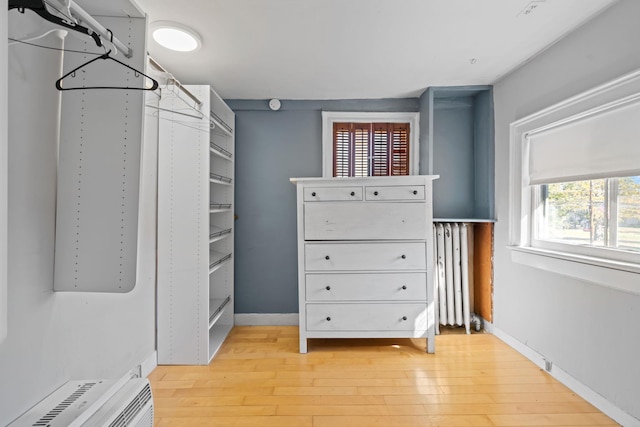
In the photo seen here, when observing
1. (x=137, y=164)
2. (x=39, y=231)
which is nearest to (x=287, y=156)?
(x=137, y=164)

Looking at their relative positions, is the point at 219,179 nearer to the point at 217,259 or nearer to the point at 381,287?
the point at 217,259

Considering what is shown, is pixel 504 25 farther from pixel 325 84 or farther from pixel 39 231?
pixel 39 231

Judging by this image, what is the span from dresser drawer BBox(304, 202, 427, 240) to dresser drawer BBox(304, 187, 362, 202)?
0.04 m

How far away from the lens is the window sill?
1.51m

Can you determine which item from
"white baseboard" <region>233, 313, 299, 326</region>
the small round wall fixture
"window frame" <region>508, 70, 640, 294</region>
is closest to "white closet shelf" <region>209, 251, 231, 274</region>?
"white baseboard" <region>233, 313, 299, 326</region>

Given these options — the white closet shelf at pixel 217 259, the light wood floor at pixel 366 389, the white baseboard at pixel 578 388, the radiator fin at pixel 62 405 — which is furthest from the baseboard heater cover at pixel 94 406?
the white baseboard at pixel 578 388

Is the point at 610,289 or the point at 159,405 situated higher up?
the point at 610,289

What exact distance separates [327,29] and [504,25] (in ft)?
3.35

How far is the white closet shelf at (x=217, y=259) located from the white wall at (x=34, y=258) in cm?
91

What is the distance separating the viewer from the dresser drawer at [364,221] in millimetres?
2354

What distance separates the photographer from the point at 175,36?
1.85 m

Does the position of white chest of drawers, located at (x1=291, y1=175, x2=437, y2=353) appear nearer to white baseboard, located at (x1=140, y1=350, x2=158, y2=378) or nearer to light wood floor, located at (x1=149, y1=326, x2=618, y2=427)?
light wood floor, located at (x1=149, y1=326, x2=618, y2=427)

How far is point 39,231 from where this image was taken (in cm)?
126

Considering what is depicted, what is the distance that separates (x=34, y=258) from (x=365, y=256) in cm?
188
